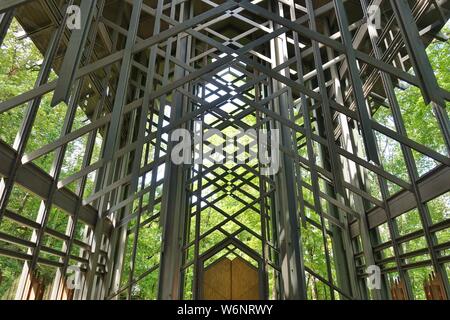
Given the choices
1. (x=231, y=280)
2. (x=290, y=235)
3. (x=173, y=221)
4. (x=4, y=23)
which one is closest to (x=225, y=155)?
(x=173, y=221)

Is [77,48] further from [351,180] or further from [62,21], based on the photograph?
[351,180]

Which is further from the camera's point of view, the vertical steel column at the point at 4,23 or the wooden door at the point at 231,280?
the wooden door at the point at 231,280

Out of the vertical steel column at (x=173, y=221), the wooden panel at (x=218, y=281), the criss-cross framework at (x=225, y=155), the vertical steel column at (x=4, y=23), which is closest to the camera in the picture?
the criss-cross framework at (x=225, y=155)

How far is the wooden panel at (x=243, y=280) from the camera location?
28.5 ft

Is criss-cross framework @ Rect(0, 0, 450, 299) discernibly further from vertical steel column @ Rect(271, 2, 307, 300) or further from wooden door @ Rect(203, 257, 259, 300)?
wooden door @ Rect(203, 257, 259, 300)

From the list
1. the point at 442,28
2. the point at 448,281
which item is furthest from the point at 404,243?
the point at 442,28

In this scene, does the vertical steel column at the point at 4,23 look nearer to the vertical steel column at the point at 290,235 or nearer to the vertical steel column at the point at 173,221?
the vertical steel column at the point at 173,221

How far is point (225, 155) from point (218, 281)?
3.42 metres

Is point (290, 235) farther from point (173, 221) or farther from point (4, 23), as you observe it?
point (4, 23)

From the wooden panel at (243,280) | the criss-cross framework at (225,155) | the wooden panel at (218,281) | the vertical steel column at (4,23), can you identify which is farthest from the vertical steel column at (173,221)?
the vertical steel column at (4,23)

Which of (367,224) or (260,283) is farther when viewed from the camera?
(260,283)
